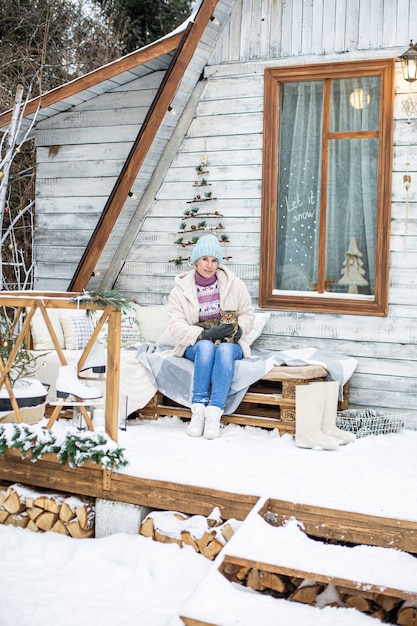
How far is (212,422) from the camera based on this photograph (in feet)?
14.9

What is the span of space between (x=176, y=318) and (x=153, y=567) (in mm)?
1924

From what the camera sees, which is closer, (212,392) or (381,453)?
(381,453)

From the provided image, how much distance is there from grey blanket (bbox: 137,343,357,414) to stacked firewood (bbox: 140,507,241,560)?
1225 mm

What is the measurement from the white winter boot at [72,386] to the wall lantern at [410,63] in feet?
10.1

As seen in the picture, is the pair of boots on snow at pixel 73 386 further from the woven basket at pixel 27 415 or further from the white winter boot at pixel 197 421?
the white winter boot at pixel 197 421

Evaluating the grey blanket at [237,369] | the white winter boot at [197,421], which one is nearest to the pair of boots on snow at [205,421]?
the white winter boot at [197,421]

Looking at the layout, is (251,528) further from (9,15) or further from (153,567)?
(9,15)

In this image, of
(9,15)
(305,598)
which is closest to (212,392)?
(305,598)

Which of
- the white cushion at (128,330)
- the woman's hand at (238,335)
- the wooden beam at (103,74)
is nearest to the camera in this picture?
the woman's hand at (238,335)

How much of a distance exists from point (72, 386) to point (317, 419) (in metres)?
1.57

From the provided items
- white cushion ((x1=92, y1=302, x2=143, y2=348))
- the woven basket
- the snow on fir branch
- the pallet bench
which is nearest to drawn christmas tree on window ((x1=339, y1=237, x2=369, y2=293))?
the pallet bench

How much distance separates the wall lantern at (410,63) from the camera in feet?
15.9

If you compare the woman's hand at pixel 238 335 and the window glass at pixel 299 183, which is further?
the window glass at pixel 299 183

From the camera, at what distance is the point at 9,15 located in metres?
9.86
